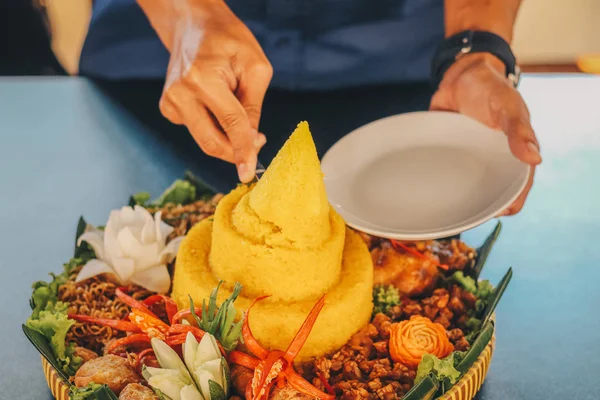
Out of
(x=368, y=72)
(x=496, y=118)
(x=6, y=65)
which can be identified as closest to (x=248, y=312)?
(x=496, y=118)

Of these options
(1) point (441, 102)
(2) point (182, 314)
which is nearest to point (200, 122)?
(2) point (182, 314)

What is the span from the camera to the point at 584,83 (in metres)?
3.35

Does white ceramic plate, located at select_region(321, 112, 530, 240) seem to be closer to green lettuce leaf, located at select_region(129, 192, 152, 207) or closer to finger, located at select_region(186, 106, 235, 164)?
finger, located at select_region(186, 106, 235, 164)

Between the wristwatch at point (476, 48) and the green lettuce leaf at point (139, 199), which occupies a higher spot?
the wristwatch at point (476, 48)

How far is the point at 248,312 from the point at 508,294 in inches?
39.6

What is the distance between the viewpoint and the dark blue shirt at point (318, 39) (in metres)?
2.71

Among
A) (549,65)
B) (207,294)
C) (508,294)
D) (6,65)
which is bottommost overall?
(549,65)

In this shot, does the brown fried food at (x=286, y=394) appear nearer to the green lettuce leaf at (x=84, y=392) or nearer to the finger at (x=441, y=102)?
the green lettuce leaf at (x=84, y=392)

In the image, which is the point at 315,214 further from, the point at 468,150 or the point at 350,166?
the point at 468,150

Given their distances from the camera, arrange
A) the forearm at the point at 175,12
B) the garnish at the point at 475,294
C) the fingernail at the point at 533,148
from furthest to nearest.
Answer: the forearm at the point at 175,12
the fingernail at the point at 533,148
the garnish at the point at 475,294

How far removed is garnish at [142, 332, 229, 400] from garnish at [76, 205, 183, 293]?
14.7 inches

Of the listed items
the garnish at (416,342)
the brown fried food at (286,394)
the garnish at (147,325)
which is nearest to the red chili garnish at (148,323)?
the garnish at (147,325)

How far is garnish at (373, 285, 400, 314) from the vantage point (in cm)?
185

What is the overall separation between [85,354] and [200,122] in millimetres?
685
